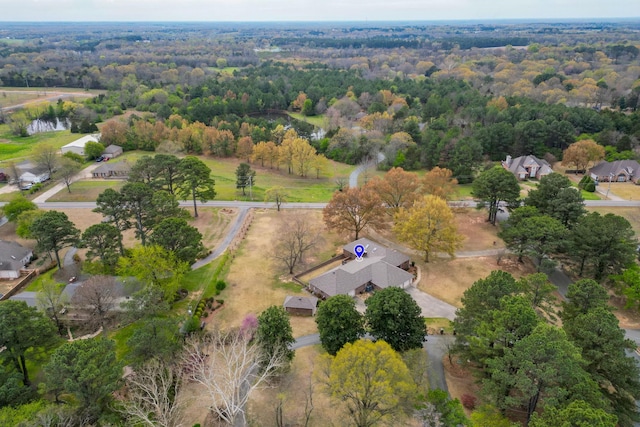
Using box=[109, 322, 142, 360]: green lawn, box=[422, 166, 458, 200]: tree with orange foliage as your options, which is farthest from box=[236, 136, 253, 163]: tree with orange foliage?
box=[109, 322, 142, 360]: green lawn

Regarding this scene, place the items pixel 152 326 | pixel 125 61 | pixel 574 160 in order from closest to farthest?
pixel 152 326 < pixel 574 160 < pixel 125 61

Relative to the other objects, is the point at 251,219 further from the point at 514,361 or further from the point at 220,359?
the point at 514,361

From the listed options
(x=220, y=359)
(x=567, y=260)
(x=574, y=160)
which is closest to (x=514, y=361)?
(x=220, y=359)

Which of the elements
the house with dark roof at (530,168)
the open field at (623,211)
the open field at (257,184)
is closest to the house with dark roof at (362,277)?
the open field at (257,184)

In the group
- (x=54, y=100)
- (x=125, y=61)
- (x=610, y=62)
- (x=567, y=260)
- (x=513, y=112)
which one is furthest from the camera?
(x=125, y=61)

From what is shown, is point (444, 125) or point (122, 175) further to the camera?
point (444, 125)

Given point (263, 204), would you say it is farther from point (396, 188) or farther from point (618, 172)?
point (618, 172)

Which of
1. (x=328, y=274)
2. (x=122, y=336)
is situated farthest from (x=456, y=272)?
(x=122, y=336)
